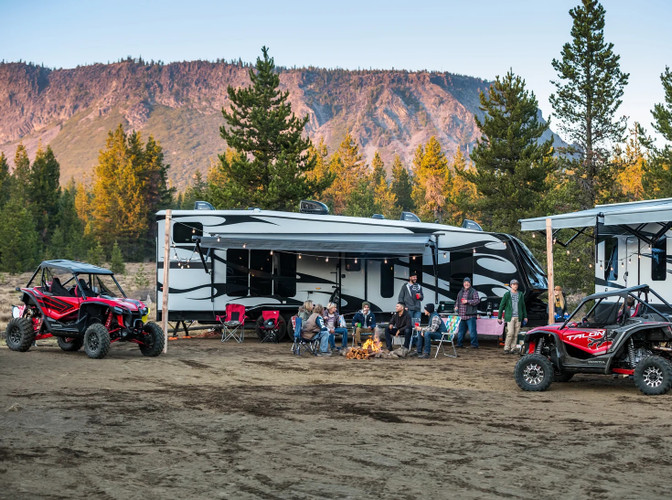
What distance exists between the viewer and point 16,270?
43750 mm

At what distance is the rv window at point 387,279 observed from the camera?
19219 millimetres

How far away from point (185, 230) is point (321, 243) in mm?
3368

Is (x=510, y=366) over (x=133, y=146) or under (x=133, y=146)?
under

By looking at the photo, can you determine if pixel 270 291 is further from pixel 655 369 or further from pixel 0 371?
pixel 655 369

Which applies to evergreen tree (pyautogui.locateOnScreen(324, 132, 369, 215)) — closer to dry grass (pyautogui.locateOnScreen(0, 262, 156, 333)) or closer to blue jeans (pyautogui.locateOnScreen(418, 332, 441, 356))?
dry grass (pyautogui.locateOnScreen(0, 262, 156, 333))

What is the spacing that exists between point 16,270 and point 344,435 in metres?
40.2

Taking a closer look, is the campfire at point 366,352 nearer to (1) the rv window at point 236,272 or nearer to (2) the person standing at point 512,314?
(2) the person standing at point 512,314

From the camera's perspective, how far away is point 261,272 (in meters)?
18.9

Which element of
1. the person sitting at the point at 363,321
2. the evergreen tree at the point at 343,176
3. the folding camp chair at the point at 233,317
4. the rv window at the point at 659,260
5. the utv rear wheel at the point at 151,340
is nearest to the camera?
the utv rear wheel at the point at 151,340

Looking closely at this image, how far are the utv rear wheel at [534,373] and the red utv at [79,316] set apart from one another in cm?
Result: 712

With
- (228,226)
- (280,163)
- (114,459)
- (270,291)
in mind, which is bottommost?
(114,459)

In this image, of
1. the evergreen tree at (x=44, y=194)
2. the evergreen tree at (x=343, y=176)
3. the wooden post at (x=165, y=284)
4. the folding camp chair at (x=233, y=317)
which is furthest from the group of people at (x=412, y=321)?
the evergreen tree at (x=343, y=176)

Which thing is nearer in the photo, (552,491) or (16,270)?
(552,491)

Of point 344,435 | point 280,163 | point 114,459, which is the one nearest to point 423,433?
point 344,435
